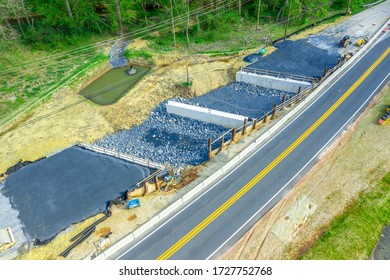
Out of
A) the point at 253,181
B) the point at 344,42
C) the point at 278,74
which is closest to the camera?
the point at 253,181

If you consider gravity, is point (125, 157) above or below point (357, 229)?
above

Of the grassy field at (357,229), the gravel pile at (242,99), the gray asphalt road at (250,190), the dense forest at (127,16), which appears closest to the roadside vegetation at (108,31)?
the dense forest at (127,16)

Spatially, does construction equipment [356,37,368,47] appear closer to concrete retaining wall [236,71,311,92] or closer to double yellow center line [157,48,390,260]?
double yellow center line [157,48,390,260]

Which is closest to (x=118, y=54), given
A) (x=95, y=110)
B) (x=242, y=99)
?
(x=95, y=110)

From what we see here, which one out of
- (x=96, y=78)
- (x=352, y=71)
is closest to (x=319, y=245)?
(x=352, y=71)

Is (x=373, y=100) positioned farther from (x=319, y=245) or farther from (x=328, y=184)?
(x=319, y=245)

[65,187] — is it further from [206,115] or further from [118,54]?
[118,54]
